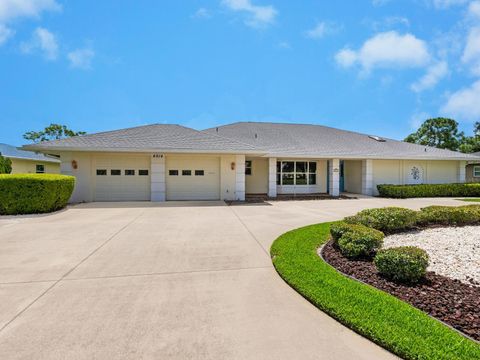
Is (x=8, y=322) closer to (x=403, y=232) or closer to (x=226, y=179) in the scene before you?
(x=403, y=232)

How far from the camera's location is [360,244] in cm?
478

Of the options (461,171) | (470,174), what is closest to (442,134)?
(470,174)

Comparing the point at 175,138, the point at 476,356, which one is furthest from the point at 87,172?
the point at 476,356

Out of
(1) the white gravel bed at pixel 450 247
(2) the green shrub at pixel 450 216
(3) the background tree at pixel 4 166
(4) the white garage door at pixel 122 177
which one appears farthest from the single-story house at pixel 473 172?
(3) the background tree at pixel 4 166

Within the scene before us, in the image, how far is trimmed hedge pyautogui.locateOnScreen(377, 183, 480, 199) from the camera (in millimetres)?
16797

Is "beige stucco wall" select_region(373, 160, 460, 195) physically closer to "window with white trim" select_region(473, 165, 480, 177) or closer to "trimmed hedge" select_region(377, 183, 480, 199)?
"trimmed hedge" select_region(377, 183, 480, 199)

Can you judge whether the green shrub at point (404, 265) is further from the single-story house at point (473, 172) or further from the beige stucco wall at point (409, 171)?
the single-story house at point (473, 172)

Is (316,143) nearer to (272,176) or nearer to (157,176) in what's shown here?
(272,176)

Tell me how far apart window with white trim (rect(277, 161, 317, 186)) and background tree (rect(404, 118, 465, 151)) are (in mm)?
32902

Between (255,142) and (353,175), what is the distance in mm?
8528

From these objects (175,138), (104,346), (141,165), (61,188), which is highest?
(175,138)

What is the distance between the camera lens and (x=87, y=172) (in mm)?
13641

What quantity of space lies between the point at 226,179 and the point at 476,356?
12964mm

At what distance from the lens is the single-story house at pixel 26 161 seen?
2134 centimetres
